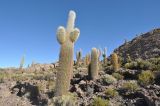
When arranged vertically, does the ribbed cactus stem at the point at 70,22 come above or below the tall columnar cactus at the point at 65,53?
above

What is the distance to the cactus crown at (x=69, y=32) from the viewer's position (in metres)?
15.1

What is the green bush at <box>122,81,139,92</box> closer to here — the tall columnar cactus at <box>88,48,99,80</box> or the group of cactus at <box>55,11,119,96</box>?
the group of cactus at <box>55,11,119,96</box>

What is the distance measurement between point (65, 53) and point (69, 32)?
3.72 ft

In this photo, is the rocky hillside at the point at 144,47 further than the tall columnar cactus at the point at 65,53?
Yes

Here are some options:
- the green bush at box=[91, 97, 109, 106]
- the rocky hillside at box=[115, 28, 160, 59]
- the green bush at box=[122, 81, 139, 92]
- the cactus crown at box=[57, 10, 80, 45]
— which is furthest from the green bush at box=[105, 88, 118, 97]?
the rocky hillside at box=[115, 28, 160, 59]

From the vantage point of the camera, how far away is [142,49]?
104 ft

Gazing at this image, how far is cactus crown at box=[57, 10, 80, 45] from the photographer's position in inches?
595

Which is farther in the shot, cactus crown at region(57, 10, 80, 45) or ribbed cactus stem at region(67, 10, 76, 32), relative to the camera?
ribbed cactus stem at region(67, 10, 76, 32)

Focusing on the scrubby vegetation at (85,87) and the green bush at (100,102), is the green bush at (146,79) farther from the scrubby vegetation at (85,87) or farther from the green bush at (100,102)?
the green bush at (100,102)

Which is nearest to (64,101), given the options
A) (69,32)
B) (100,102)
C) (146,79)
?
(100,102)

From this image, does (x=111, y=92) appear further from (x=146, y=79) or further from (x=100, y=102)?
(x=146, y=79)

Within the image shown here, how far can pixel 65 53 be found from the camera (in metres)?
15.2

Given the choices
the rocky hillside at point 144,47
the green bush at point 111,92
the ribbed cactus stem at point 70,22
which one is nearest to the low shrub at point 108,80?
the green bush at point 111,92

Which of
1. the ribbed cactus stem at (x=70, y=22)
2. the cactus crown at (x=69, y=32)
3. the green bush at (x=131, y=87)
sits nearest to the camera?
the cactus crown at (x=69, y=32)
